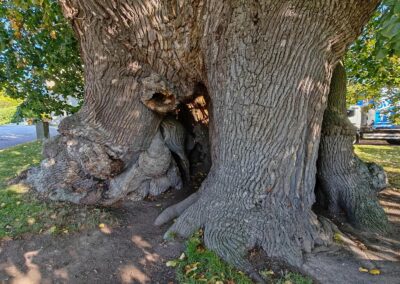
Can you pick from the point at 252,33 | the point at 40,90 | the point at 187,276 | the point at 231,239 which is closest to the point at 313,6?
the point at 252,33

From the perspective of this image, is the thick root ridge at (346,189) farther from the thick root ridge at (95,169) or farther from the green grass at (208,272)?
the thick root ridge at (95,169)

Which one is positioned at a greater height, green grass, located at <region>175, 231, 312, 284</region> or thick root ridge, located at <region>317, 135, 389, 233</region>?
thick root ridge, located at <region>317, 135, 389, 233</region>

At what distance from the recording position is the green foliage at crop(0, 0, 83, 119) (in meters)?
4.84

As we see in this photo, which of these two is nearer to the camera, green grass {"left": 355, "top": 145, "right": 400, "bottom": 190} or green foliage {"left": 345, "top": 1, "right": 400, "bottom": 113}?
green foliage {"left": 345, "top": 1, "right": 400, "bottom": 113}

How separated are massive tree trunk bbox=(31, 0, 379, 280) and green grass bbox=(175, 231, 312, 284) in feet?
0.40

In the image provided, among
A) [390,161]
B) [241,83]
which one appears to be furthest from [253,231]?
[390,161]

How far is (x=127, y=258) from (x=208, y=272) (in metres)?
0.98

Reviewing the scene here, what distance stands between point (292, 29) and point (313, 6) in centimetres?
29

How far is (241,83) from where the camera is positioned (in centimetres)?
Result: 308

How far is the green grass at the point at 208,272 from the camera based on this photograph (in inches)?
102

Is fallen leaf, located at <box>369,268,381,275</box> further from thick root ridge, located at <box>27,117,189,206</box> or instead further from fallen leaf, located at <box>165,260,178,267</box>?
thick root ridge, located at <box>27,117,189,206</box>

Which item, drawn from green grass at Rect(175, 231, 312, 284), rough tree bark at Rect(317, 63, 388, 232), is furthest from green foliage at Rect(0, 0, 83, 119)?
rough tree bark at Rect(317, 63, 388, 232)

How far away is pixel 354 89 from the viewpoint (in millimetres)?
8211

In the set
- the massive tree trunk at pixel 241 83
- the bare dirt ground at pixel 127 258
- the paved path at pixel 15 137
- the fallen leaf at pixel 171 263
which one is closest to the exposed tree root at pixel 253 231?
the massive tree trunk at pixel 241 83
